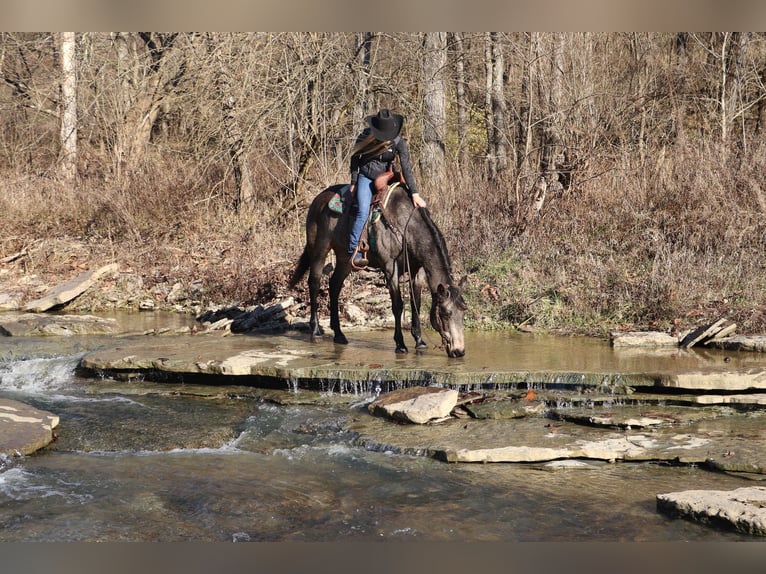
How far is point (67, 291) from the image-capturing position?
15.0 m

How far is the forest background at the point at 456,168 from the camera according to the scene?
43.1 feet

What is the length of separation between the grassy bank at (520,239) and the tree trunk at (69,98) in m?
1.73

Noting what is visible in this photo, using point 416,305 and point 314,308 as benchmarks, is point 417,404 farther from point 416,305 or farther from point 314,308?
point 314,308

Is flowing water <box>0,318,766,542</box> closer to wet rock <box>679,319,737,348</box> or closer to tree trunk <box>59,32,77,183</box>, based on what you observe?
wet rock <box>679,319,737,348</box>

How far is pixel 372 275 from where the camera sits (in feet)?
47.4

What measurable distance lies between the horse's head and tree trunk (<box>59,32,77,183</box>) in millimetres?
14481

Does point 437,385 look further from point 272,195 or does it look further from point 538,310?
point 272,195

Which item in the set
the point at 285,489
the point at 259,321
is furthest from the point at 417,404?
the point at 259,321

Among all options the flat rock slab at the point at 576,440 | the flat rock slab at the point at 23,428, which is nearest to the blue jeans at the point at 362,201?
the flat rock slab at the point at 576,440

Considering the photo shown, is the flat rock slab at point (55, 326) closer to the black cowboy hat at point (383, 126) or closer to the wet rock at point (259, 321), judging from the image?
the wet rock at point (259, 321)

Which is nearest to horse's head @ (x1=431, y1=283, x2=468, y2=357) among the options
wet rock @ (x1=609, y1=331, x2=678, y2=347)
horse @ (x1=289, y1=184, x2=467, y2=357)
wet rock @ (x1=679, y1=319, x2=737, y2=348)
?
horse @ (x1=289, y1=184, x2=467, y2=357)

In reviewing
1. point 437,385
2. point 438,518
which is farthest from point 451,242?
point 438,518

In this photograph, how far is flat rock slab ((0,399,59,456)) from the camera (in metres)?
7.05

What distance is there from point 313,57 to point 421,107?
262cm
